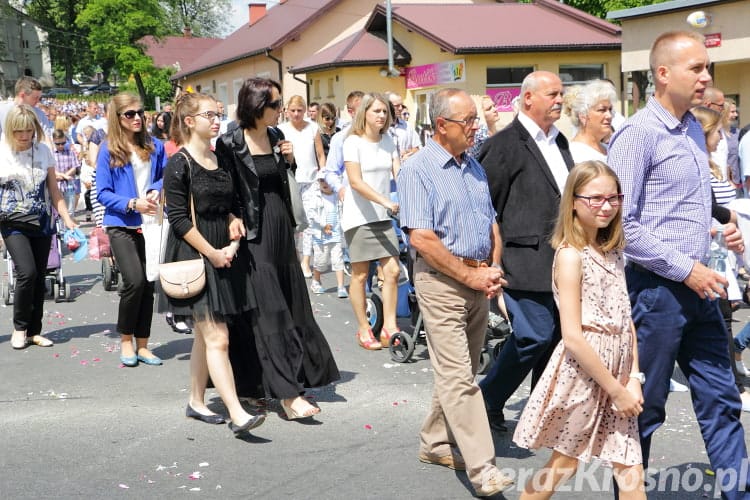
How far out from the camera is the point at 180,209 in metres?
6.08

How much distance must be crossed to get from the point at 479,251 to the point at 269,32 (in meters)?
45.9

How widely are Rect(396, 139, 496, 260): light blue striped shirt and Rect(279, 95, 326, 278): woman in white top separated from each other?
5414mm

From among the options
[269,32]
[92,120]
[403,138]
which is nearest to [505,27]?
[92,120]

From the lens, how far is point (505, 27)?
113 ft

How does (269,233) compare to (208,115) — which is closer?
(208,115)

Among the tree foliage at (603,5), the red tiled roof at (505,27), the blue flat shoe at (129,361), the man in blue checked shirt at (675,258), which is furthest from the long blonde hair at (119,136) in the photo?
the tree foliage at (603,5)

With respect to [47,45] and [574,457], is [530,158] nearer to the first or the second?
[574,457]

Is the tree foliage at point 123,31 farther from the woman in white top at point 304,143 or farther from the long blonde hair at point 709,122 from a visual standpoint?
the long blonde hair at point 709,122

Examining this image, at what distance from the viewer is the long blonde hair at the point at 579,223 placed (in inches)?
163

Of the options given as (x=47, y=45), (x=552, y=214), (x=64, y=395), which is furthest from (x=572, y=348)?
(x=47, y=45)

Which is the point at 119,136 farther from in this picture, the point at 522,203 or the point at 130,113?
the point at 522,203

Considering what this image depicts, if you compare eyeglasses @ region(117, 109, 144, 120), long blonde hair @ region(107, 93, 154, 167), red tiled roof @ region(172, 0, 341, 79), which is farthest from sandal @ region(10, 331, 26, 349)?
red tiled roof @ region(172, 0, 341, 79)

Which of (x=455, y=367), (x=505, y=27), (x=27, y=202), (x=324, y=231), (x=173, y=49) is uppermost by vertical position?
(x=173, y=49)

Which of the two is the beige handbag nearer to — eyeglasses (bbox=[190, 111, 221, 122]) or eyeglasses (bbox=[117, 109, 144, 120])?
eyeglasses (bbox=[190, 111, 221, 122])
